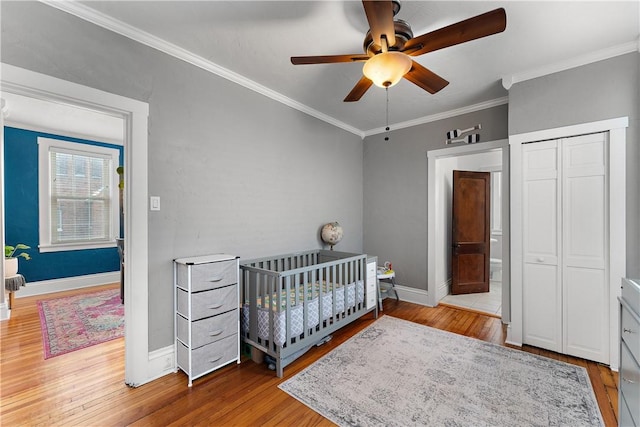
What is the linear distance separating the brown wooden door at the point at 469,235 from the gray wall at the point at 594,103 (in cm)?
168

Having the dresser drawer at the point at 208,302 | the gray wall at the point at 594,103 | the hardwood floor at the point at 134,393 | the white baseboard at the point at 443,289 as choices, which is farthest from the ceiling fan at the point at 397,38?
the white baseboard at the point at 443,289

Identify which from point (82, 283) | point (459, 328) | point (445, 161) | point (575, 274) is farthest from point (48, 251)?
point (575, 274)

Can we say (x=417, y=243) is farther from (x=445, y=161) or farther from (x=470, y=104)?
(x=470, y=104)

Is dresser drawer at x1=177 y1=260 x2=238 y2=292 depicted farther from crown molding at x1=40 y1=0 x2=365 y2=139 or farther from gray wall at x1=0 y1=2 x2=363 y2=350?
crown molding at x1=40 y1=0 x2=365 y2=139

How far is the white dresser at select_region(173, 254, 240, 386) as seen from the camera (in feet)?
6.55

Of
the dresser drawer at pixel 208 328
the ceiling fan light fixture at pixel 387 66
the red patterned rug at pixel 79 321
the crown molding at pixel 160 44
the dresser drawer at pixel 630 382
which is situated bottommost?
the red patterned rug at pixel 79 321

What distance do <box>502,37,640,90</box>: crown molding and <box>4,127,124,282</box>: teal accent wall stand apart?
6.15 m

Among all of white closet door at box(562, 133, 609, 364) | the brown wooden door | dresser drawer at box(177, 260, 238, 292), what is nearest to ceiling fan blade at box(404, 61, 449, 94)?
white closet door at box(562, 133, 609, 364)

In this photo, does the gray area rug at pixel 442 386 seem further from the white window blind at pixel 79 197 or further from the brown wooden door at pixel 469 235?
the white window blind at pixel 79 197

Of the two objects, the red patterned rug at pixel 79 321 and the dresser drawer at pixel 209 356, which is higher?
the dresser drawer at pixel 209 356

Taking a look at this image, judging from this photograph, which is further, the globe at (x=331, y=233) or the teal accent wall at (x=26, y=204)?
the teal accent wall at (x=26, y=204)

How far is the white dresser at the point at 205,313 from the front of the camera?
1995 millimetres

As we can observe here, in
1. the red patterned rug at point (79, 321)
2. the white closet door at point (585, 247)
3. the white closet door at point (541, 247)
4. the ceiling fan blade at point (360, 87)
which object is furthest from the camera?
the red patterned rug at point (79, 321)

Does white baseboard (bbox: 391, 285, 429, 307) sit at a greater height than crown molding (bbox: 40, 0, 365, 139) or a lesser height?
lesser
